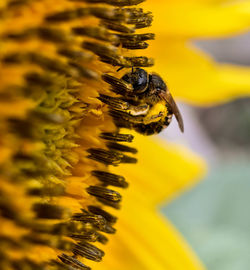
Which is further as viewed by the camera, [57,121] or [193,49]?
[193,49]

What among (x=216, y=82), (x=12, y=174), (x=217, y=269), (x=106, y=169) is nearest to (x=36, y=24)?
(x=12, y=174)

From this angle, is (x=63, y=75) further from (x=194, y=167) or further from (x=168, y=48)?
(x=194, y=167)

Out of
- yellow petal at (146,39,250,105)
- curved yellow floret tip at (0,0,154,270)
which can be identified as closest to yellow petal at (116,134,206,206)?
yellow petal at (146,39,250,105)

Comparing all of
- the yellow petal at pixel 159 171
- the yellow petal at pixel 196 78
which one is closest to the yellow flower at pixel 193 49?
the yellow petal at pixel 196 78

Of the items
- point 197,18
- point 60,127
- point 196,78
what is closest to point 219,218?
point 196,78

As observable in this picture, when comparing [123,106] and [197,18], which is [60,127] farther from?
[197,18]

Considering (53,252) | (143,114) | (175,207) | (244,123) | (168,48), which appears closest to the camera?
(53,252)

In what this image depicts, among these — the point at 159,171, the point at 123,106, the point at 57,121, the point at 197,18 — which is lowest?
the point at 57,121
